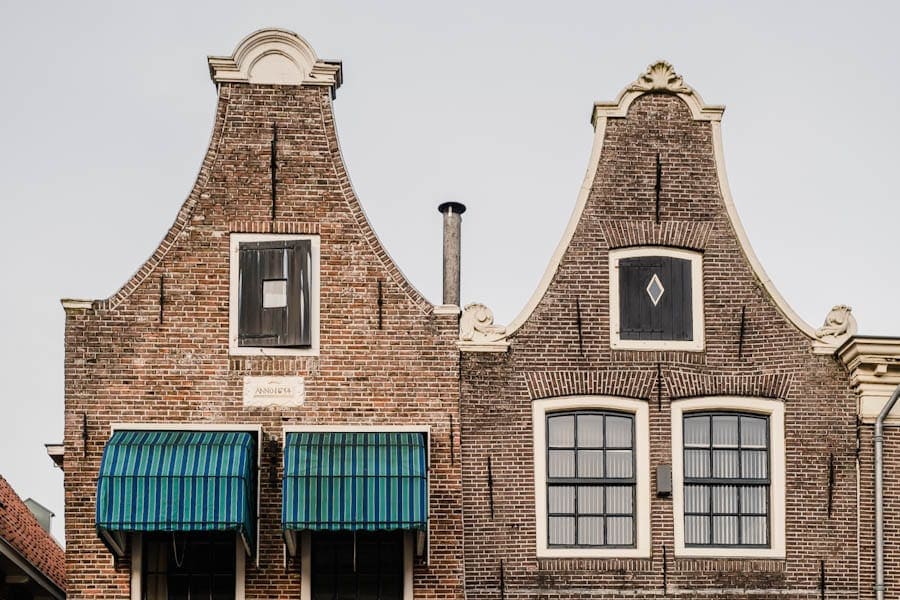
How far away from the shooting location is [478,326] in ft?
69.6

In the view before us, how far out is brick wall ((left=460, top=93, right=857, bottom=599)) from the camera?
20688 mm

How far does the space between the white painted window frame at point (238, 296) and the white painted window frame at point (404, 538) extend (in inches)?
42.6

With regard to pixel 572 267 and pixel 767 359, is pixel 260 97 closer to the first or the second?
pixel 572 267

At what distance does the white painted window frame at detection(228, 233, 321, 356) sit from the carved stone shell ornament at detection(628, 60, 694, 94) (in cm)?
530

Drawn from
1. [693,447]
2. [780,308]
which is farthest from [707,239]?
[693,447]

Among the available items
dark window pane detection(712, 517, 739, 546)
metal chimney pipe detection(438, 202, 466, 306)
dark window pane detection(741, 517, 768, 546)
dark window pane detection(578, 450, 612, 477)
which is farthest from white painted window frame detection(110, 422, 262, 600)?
dark window pane detection(741, 517, 768, 546)

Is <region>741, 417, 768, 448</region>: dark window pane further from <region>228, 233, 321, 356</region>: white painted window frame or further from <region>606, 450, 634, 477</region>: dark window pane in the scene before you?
<region>228, 233, 321, 356</region>: white painted window frame

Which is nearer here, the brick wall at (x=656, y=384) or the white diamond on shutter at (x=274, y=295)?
the brick wall at (x=656, y=384)

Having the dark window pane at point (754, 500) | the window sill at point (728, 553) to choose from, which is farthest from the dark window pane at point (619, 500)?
the dark window pane at point (754, 500)

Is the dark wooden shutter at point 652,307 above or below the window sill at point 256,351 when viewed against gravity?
above

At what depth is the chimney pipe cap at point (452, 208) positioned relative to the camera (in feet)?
74.2

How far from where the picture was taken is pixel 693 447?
21172mm

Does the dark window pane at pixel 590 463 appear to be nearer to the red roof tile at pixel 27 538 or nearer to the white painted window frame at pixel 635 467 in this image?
the white painted window frame at pixel 635 467

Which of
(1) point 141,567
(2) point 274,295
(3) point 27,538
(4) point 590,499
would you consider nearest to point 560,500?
(4) point 590,499
